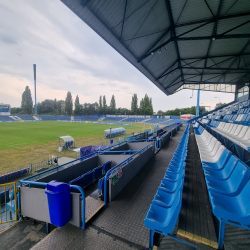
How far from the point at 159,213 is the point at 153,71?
534 inches

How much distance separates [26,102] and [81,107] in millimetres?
30974

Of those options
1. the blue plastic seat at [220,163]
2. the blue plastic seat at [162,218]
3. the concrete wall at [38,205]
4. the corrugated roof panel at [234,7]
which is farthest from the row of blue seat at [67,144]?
the corrugated roof panel at [234,7]

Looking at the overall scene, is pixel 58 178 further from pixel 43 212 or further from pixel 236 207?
pixel 236 207

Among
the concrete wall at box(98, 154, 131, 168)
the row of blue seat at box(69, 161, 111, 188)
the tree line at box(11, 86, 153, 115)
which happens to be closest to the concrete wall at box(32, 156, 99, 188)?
the concrete wall at box(98, 154, 131, 168)

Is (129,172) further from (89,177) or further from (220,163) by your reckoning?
(220,163)

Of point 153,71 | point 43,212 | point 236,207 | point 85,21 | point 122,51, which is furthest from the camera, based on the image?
point 153,71

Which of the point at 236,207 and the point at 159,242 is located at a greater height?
the point at 236,207

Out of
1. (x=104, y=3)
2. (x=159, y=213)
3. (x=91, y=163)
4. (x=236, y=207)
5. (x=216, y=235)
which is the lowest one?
(x=91, y=163)

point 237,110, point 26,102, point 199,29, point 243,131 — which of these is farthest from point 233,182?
point 26,102

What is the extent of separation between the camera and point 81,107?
94.5 metres

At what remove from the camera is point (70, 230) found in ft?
8.88

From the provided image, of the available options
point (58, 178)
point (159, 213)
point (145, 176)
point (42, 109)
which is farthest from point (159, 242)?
point (42, 109)

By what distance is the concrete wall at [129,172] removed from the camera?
12.2 ft

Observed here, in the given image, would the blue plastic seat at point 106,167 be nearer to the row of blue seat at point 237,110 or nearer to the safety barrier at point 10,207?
the safety barrier at point 10,207
